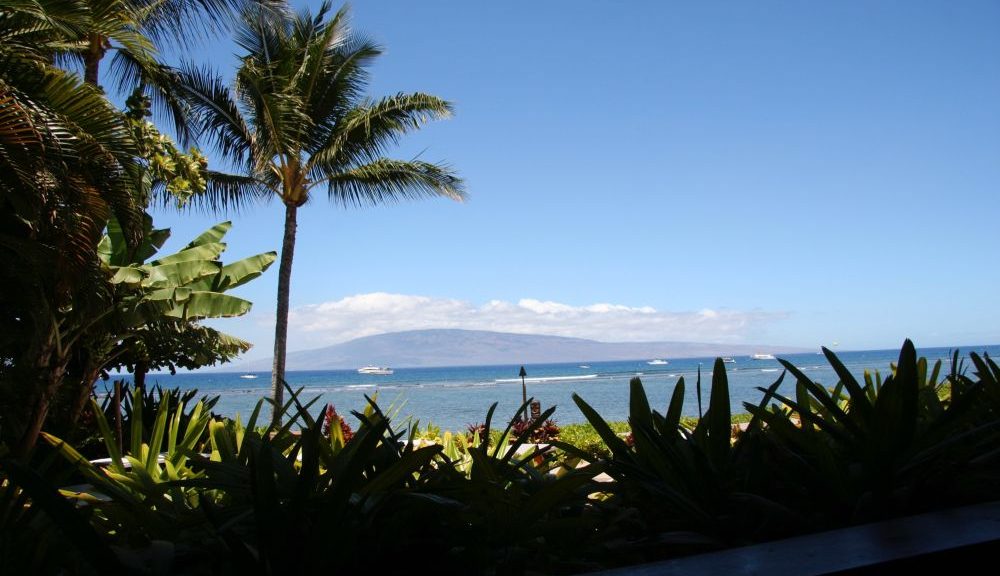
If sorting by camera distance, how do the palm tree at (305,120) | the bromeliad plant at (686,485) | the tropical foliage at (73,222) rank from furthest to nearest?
1. the palm tree at (305,120)
2. the tropical foliage at (73,222)
3. the bromeliad plant at (686,485)

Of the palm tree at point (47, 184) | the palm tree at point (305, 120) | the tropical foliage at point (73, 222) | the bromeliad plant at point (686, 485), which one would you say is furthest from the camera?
the palm tree at point (305, 120)

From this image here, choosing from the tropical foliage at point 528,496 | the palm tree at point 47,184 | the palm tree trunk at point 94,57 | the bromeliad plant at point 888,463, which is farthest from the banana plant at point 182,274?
the bromeliad plant at point 888,463

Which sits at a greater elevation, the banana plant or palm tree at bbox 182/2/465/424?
palm tree at bbox 182/2/465/424

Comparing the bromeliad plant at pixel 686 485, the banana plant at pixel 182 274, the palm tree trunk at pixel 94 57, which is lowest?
the bromeliad plant at pixel 686 485

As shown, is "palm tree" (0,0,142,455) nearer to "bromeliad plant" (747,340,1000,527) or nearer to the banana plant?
the banana plant

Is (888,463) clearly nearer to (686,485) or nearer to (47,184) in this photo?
(686,485)

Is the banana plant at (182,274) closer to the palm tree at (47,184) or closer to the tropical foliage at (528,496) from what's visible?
the palm tree at (47,184)

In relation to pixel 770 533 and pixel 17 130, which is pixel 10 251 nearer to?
pixel 17 130

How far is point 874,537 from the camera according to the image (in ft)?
3.37

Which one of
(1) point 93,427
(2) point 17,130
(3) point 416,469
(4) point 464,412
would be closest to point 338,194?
(1) point 93,427

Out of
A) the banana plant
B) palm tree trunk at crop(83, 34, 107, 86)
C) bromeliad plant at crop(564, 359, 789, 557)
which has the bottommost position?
bromeliad plant at crop(564, 359, 789, 557)

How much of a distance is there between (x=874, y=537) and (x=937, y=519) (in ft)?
0.57

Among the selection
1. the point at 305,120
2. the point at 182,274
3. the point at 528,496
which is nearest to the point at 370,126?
the point at 305,120

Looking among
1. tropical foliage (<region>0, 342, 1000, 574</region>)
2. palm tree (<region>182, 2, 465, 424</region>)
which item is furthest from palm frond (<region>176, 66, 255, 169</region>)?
tropical foliage (<region>0, 342, 1000, 574</region>)
